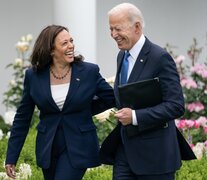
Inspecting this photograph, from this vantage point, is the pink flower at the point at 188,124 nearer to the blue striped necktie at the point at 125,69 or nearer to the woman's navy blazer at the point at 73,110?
the woman's navy blazer at the point at 73,110

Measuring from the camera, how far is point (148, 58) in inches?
154

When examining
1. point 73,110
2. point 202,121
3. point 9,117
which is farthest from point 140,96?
point 9,117

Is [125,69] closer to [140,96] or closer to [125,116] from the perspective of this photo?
[140,96]

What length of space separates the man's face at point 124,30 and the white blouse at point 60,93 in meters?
0.54

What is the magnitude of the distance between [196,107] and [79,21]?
154cm

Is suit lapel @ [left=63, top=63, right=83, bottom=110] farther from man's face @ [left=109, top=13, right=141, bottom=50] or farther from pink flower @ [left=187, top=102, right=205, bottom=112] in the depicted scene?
pink flower @ [left=187, top=102, right=205, bottom=112]

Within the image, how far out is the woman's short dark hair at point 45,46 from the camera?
430 cm

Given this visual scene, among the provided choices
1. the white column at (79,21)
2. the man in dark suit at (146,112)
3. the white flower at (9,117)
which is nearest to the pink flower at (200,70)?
the white column at (79,21)

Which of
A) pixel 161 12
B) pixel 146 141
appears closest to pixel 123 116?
pixel 146 141

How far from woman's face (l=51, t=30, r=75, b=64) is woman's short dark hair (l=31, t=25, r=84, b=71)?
3cm

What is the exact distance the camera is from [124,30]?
12.8ft

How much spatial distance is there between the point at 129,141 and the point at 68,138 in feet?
1.54

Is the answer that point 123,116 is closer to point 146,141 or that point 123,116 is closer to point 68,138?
point 146,141

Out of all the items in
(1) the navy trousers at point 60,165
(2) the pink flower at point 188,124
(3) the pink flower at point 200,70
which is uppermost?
(1) the navy trousers at point 60,165
